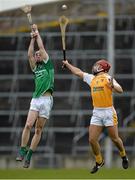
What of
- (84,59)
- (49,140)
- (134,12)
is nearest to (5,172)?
(49,140)

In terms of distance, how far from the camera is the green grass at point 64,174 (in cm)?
2350

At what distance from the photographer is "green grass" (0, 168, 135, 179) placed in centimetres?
2350

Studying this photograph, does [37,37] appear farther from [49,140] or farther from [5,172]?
[49,140]

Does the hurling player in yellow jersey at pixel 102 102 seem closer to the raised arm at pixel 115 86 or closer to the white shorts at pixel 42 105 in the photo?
A: the raised arm at pixel 115 86

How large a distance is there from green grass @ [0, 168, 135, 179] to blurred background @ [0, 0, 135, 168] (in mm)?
1382

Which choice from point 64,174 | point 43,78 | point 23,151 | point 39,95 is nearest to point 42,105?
point 39,95

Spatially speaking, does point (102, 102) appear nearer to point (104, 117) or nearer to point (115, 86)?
point (104, 117)

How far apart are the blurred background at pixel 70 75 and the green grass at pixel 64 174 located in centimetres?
138

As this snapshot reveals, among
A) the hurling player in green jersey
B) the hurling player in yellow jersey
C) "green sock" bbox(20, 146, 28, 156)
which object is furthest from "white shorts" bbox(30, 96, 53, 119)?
the hurling player in yellow jersey

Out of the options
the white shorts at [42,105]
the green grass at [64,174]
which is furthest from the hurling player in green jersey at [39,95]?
the green grass at [64,174]

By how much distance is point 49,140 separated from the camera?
2852 cm

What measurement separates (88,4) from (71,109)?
3.65m

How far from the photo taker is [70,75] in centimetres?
2953

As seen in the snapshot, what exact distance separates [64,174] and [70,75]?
5463mm
